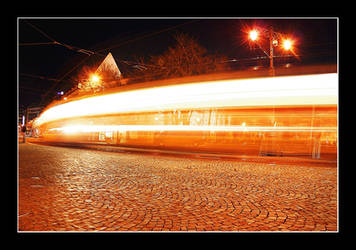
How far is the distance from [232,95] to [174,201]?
7999 mm

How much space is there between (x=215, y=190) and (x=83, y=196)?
9.25ft

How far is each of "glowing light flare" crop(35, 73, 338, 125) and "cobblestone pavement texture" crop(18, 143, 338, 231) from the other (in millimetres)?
4075

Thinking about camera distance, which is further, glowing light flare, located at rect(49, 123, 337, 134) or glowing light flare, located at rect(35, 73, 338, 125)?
glowing light flare, located at rect(49, 123, 337, 134)

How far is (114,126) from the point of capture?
54.7ft

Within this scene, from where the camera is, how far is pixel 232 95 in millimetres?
11773

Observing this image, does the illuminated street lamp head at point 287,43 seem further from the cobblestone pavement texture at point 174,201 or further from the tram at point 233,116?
the cobblestone pavement texture at point 174,201

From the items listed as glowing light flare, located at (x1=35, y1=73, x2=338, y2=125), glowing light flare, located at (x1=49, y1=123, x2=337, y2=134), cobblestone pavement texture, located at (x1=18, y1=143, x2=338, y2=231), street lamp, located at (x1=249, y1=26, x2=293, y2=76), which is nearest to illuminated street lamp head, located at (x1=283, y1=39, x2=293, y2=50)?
street lamp, located at (x1=249, y1=26, x2=293, y2=76)

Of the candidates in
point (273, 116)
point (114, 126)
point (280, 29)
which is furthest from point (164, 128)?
point (280, 29)

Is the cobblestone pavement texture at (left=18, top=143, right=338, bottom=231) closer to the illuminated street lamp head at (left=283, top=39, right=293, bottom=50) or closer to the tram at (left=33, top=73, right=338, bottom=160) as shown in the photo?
the tram at (left=33, top=73, right=338, bottom=160)

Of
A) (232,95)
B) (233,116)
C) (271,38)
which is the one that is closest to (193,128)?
(233,116)

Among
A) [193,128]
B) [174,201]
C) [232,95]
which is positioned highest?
[232,95]

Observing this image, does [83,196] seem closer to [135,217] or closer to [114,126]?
[135,217]

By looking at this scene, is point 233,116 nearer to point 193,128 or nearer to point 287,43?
point 193,128

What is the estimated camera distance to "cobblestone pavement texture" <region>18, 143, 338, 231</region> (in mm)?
3645
